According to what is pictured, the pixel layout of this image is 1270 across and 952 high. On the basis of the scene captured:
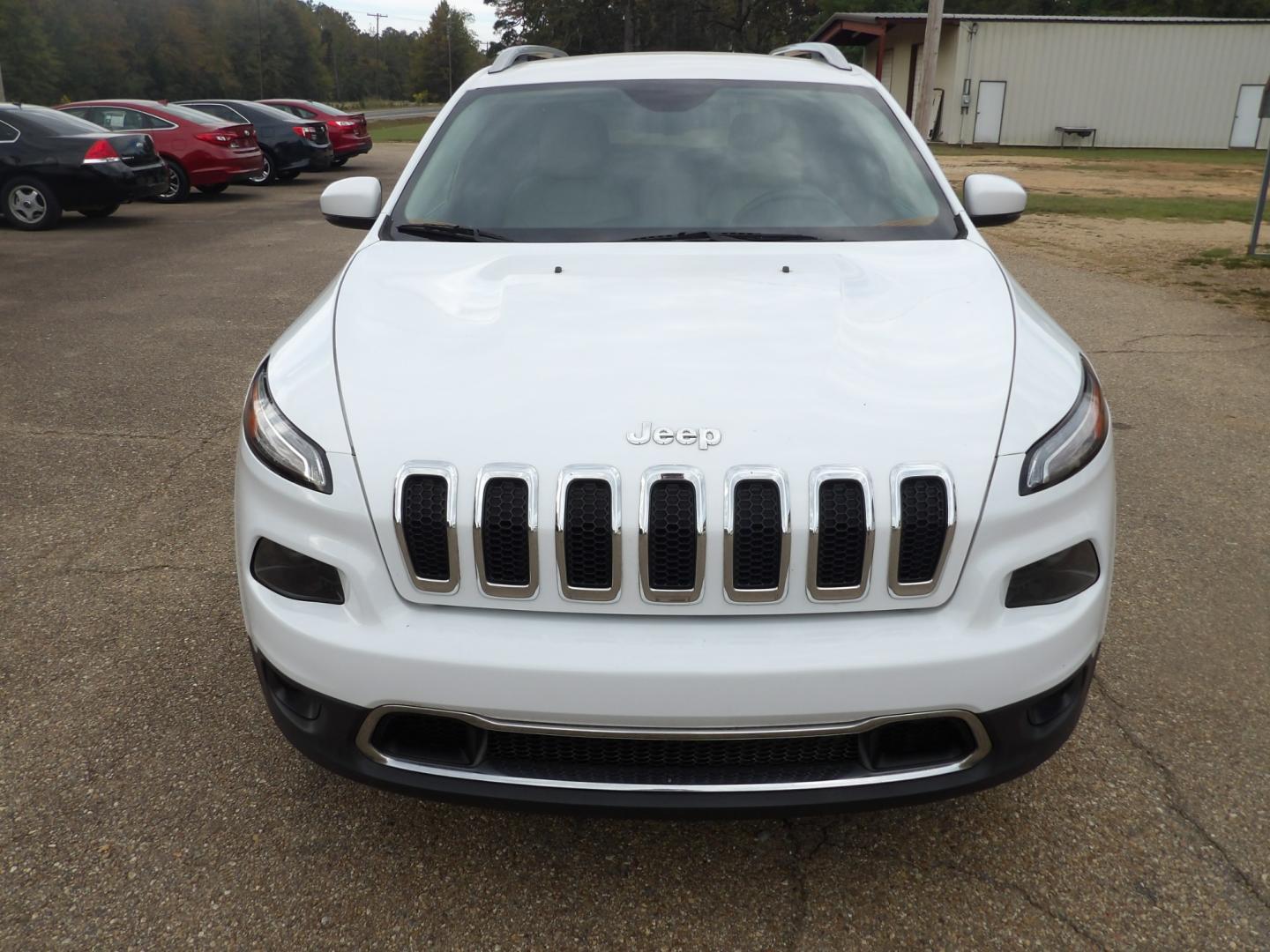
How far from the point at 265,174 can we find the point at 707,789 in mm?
18787

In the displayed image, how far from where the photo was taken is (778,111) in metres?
3.30

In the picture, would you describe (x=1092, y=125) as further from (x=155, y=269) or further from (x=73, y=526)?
(x=73, y=526)

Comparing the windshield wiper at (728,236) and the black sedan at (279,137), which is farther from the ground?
the windshield wiper at (728,236)

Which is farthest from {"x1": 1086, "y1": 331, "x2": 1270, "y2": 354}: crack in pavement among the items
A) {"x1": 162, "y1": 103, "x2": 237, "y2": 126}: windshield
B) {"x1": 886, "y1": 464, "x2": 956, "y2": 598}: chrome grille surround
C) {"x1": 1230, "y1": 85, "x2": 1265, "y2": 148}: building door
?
{"x1": 1230, "y1": 85, "x2": 1265, "y2": 148}: building door

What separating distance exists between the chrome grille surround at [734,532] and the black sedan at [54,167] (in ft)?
40.8

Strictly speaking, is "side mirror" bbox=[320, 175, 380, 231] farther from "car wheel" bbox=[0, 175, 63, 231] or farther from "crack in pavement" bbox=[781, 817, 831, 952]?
"car wheel" bbox=[0, 175, 63, 231]

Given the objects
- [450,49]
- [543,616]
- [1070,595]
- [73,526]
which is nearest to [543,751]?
[543,616]

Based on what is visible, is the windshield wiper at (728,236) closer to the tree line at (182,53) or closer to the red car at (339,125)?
the red car at (339,125)

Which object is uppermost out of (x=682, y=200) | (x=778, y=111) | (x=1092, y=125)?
(x=778, y=111)

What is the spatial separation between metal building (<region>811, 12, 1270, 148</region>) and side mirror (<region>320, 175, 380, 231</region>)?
3176 centimetres

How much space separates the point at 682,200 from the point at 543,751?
1.74 metres

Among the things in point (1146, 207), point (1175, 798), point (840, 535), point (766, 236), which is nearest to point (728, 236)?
point (766, 236)

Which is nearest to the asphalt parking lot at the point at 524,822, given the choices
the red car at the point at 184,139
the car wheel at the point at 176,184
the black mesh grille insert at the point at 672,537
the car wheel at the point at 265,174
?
the black mesh grille insert at the point at 672,537

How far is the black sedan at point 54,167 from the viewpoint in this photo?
11.8m
